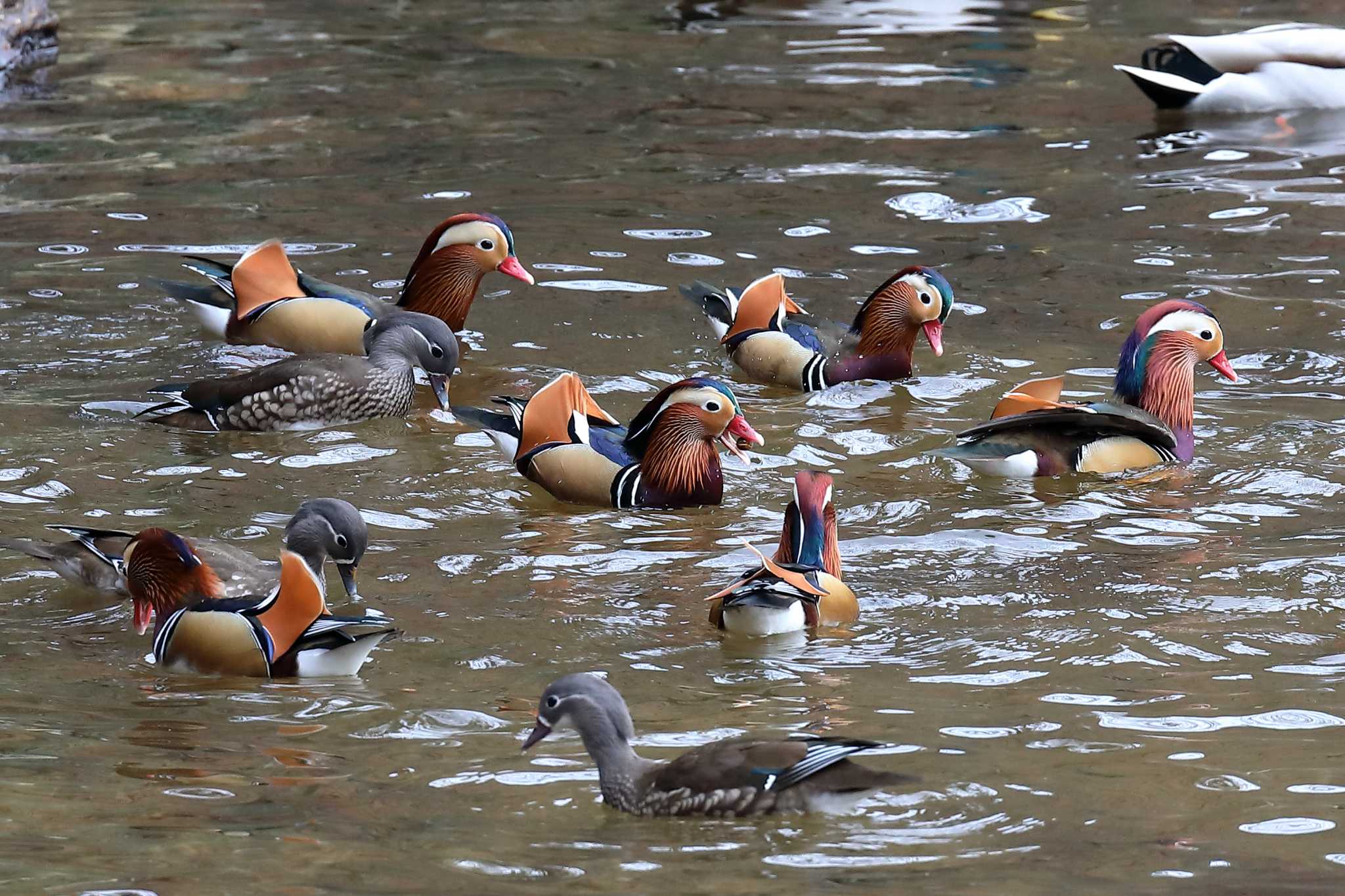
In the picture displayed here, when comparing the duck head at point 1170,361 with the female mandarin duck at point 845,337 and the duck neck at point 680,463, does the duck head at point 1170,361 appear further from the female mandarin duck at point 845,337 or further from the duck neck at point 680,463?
the duck neck at point 680,463

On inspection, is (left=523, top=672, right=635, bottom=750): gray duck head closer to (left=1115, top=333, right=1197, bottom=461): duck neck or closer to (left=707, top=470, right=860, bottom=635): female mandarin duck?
(left=707, top=470, right=860, bottom=635): female mandarin duck

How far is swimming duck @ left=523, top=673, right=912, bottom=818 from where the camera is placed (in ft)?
15.8

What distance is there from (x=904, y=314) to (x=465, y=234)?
2.49 meters

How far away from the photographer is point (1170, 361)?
8758mm

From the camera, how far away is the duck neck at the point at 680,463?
8031 millimetres

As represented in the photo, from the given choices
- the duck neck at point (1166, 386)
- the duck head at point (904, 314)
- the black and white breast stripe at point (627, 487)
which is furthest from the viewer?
the duck head at point (904, 314)

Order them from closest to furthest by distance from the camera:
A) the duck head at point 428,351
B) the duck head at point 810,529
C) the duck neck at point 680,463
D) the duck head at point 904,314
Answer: the duck head at point 810,529 < the duck neck at point 680,463 < the duck head at point 428,351 < the duck head at point 904,314

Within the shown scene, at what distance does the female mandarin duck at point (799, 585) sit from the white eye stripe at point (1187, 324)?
106 inches

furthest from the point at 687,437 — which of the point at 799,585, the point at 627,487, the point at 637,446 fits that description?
the point at 799,585

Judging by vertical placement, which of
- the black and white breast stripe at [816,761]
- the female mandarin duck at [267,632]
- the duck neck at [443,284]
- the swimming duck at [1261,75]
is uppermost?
the swimming duck at [1261,75]

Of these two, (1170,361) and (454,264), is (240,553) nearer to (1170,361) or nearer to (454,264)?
(454,264)

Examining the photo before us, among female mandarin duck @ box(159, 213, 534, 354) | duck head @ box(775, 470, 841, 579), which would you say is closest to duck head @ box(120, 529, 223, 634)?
duck head @ box(775, 470, 841, 579)

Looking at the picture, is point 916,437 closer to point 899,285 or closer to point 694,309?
point 899,285

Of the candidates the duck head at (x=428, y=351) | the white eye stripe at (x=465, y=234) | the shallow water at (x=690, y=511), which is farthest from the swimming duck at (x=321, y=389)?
the white eye stripe at (x=465, y=234)
